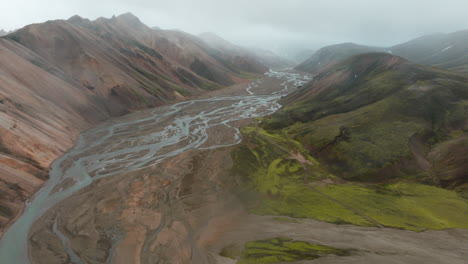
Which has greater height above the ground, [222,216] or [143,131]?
[143,131]

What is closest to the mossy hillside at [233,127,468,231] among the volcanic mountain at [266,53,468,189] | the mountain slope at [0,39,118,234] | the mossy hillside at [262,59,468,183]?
the volcanic mountain at [266,53,468,189]

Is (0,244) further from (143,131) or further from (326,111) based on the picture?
(326,111)

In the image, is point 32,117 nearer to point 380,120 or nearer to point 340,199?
point 340,199

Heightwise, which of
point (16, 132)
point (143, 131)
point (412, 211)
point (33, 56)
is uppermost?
point (33, 56)

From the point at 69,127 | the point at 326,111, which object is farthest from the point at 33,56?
the point at 326,111

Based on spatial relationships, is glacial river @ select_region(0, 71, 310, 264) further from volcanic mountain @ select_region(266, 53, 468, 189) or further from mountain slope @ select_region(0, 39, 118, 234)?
volcanic mountain @ select_region(266, 53, 468, 189)

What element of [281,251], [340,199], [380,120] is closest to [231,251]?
[281,251]

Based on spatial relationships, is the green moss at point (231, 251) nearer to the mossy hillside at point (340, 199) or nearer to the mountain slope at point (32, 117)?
the mossy hillside at point (340, 199)
